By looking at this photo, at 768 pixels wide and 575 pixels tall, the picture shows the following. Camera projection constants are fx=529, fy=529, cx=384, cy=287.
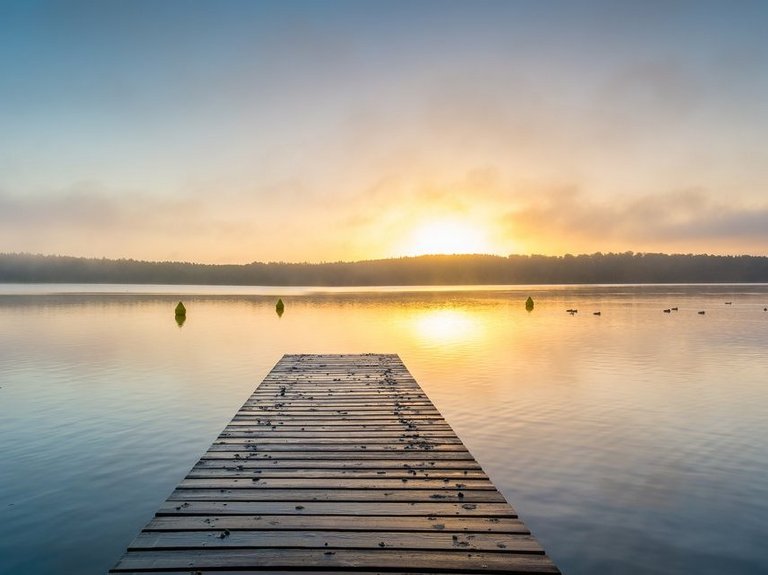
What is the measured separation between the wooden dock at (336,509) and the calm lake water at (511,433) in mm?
1925

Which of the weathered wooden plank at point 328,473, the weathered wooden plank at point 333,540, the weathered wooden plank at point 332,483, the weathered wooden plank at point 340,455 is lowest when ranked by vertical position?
the weathered wooden plank at point 340,455

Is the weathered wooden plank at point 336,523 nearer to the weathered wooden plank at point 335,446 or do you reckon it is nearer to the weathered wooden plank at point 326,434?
the weathered wooden plank at point 335,446

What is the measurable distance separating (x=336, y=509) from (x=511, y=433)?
8462 millimetres

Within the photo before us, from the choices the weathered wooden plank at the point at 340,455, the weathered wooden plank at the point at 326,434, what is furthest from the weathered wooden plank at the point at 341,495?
the weathered wooden plank at the point at 326,434

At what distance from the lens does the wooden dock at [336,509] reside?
17.4 ft

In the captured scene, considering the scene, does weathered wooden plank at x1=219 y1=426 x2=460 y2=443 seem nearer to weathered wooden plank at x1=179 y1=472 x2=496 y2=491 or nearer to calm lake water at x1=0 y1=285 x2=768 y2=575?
calm lake water at x1=0 y1=285 x2=768 y2=575

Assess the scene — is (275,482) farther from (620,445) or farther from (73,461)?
(620,445)

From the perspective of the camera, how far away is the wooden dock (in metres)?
5.31

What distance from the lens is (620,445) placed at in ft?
42.8

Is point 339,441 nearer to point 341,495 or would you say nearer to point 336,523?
point 341,495

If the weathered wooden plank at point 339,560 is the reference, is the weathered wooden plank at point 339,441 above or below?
below

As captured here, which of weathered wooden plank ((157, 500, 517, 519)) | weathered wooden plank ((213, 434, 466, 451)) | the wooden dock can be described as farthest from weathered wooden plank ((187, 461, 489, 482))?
weathered wooden plank ((213, 434, 466, 451))

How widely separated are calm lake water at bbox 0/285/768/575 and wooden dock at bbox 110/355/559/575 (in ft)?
6.31

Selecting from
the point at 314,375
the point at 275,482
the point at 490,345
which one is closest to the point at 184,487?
the point at 275,482
